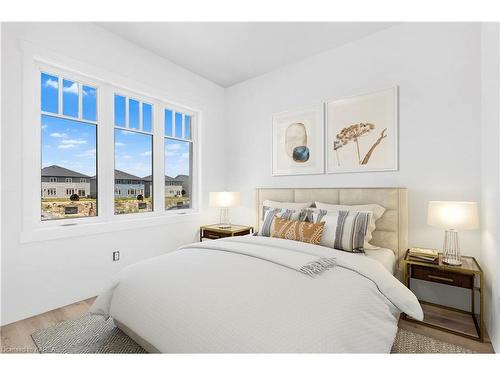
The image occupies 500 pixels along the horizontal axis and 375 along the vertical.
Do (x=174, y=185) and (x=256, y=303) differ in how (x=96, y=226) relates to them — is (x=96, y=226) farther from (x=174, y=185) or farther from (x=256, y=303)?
(x=256, y=303)

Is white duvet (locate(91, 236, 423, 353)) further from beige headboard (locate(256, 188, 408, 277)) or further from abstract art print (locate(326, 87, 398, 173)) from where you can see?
abstract art print (locate(326, 87, 398, 173))

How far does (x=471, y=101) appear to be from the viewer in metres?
2.24

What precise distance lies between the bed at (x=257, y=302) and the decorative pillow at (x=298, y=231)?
0.26m

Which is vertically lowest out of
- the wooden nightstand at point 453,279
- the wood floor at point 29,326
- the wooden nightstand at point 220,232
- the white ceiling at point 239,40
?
the wood floor at point 29,326

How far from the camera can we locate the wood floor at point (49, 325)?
1.81m

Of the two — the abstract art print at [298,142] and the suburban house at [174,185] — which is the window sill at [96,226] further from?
the abstract art print at [298,142]

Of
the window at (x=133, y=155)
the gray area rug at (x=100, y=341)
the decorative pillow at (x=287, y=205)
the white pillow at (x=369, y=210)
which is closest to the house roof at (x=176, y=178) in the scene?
the window at (x=133, y=155)

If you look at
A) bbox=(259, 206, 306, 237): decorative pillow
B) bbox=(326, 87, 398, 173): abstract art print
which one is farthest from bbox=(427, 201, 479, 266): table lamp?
bbox=(259, 206, 306, 237): decorative pillow

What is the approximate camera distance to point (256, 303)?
125 centimetres

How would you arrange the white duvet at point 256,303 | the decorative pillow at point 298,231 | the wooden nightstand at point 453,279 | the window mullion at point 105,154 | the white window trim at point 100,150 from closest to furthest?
the white duvet at point 256,303, the wooden nightstand at point 453,279, the white window trim at point 100,150, the decorative pillow at point 298,231, the window mullion at point 105,154
